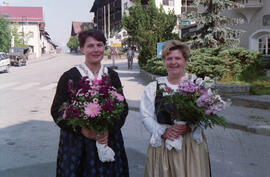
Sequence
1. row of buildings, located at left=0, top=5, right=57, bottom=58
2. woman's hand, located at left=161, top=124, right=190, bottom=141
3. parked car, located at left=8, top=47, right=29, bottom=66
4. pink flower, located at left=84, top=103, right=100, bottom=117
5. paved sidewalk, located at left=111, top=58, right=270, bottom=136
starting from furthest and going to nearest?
1. row of buildings, located at left=0, top=5, right=57, bottom=58
2. parked car, located at left=8, top=47, right=29, bottom=66
3. paved sidewalk, located at left=111, top=58, right=270, bottom=136
4. woman's hand, located at left=161, top=124, right=190, bottom=141
5. pink flower, located at left=84, top=103, right=100, bottom=117

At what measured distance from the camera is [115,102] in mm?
2318

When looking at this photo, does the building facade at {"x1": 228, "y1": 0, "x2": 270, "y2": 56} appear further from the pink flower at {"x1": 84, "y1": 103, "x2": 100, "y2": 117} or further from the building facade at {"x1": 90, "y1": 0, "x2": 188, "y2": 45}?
the pink flower at {"x1": 84, "y1": 103, "x2": 100, "y2": 117}

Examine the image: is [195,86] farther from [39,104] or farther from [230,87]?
[39,104]

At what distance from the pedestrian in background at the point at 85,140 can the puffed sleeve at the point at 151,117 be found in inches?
10.2

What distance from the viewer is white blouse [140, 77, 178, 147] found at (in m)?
2.71

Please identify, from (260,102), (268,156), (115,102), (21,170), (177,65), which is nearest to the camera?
(115,102)

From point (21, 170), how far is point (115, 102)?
3.03 metres

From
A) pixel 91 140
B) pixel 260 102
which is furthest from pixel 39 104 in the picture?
pixel 91 140

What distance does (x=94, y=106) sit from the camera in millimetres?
2168

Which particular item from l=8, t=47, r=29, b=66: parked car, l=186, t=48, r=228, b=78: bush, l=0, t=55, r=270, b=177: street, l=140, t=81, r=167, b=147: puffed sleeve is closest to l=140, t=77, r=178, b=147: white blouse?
l=140, t=81, r=167, b=147: puffed sleeve

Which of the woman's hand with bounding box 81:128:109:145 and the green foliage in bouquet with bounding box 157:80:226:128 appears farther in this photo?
the woman's hand with bounding box 81:128:109:145

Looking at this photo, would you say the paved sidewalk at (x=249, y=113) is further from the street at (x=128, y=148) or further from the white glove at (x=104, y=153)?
the white glove at (x=104, y=153)

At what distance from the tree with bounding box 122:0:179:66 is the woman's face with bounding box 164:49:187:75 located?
12836 mm

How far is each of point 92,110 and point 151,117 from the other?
32.2 inches
